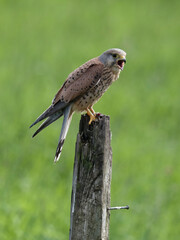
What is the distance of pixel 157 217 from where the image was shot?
5.88 metres

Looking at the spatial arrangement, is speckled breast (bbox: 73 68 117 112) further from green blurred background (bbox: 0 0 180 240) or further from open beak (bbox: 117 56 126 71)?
green blurred background (bbox: 0 0 180 240)

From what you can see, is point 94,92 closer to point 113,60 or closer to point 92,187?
point 113,60

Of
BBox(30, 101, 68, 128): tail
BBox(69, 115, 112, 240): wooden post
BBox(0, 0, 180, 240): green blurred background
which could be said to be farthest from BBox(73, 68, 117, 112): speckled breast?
BBox(0, 0, 180, 240): green blurred background

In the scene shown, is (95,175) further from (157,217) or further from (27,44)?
(27,44)

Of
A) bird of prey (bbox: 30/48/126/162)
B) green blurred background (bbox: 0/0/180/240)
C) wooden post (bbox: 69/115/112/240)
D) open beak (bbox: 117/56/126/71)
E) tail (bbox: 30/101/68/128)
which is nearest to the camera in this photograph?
wooden post (bbox: 69/115/112/240)

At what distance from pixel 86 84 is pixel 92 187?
4.36ft

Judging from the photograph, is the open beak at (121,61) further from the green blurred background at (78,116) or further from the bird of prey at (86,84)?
the green blurred background at (78,116)

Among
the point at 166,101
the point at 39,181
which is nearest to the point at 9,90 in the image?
the point at 39,181

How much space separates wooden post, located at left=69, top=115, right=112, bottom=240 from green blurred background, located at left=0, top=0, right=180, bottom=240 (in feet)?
6.20

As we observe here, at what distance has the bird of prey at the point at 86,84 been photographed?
3.97 meters

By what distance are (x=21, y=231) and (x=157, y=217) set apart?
5.76 feet

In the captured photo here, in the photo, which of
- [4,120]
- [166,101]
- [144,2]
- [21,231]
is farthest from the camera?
[144,2]

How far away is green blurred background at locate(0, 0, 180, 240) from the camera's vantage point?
5.68 m

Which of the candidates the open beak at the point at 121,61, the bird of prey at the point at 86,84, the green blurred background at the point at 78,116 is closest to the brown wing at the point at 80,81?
the bird of prey at the point at 86,84
